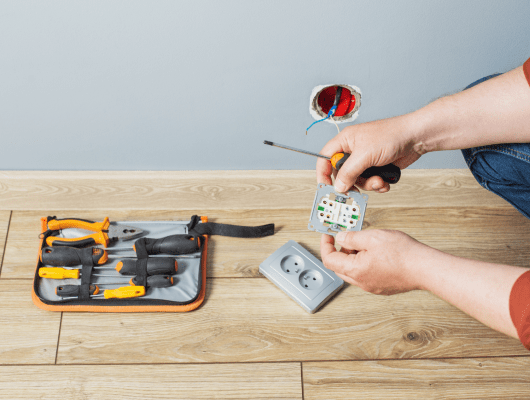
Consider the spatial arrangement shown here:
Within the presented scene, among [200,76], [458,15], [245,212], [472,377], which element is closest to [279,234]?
[245,212]

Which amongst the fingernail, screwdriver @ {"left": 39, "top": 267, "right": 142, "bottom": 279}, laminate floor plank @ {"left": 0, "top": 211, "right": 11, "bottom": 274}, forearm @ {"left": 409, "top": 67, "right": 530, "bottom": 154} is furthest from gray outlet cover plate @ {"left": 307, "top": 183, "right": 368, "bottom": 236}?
laminate floor plank @ {"left": 0, "top": 211, "right": 11, "bottom": 274}

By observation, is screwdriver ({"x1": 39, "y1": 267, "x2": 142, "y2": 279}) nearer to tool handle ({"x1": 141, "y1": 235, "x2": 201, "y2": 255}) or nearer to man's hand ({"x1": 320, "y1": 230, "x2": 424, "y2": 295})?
tool handle ({"x1": 141, "y1": 235, "x2": 201, "y2": 255})

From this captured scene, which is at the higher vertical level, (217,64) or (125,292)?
(217,64)

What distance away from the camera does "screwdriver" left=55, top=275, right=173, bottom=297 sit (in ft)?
3.52

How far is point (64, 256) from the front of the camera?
1117mm

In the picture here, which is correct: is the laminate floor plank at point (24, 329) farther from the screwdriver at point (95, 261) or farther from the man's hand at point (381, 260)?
the man's hand at point (381, 260)

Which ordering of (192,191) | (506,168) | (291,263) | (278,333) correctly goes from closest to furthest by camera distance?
(506,168) < (278,333) < (291,263) < (192,191)

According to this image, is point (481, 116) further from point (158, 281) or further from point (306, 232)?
point (158, 281)

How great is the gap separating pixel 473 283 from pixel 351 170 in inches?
12.3

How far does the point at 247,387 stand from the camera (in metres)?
1.04

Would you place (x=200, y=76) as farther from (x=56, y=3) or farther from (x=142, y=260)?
(x=142, y=260)

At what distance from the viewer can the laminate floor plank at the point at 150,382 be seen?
1017 mm

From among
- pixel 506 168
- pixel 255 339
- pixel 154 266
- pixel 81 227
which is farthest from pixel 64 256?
pixel 506 168

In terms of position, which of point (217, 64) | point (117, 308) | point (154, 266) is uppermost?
point (217, 64)
